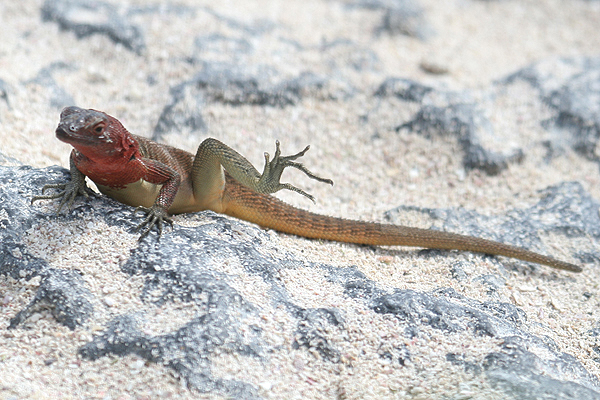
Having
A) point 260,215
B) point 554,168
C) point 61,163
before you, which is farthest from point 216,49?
point 554,168

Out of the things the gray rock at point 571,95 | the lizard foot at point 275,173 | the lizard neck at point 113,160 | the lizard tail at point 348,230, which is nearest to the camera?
the lizard neck at point 113,160

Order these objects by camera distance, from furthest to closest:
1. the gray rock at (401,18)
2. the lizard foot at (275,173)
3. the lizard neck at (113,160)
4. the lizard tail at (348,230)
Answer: the gray rock at (401,18) → the lizard tail at (348,230) → the lizard foot at (275,173) → the lizard neck at (113,160)

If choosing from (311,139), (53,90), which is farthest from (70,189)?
(311,139)

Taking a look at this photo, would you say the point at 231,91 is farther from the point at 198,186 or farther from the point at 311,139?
the point at 198,186

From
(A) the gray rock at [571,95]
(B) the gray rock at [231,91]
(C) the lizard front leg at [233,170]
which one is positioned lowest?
(C) the lizard front leg at [233,170]

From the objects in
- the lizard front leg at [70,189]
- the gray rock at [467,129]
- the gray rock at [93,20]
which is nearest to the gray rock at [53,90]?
the gray rock at [93,20]

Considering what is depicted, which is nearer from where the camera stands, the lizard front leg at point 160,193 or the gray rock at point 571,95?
the lizard front leg at point 160,193

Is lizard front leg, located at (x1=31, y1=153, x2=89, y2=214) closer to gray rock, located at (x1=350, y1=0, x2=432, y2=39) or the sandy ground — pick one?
the sandy ground

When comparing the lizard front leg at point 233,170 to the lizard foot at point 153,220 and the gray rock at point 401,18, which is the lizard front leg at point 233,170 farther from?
the gray rock at point 401,18
